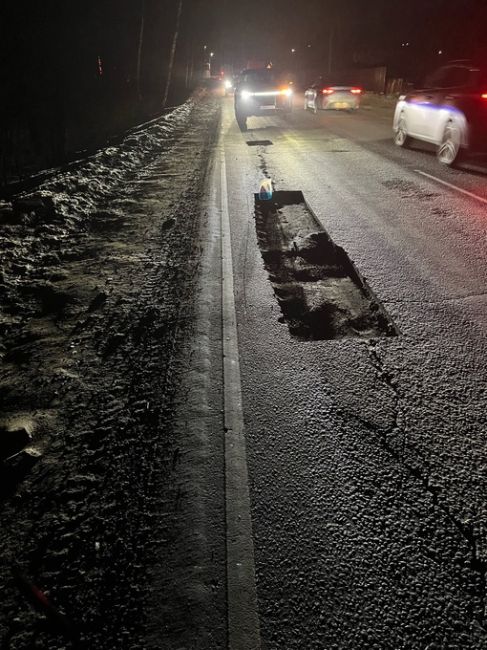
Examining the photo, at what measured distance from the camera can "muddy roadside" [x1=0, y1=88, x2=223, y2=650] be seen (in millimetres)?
A: 1982

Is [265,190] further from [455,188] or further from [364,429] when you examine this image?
[364,429]

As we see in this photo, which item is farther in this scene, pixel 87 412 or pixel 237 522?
pixel 87 412

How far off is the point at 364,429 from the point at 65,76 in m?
14.6

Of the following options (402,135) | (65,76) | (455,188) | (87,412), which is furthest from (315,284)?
(65,76)

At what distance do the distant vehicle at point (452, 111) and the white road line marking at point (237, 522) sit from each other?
798 centimetres

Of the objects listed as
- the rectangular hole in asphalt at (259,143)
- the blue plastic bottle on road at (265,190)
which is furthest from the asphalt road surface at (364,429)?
the rectangular hole in asphalt at (259,143)

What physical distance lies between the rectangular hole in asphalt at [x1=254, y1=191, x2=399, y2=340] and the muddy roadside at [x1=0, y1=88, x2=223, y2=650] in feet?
3.37

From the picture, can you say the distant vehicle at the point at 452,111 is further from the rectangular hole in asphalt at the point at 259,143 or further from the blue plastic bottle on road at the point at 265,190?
Answer: the rectangular hole in asphalt at the point at 259,143

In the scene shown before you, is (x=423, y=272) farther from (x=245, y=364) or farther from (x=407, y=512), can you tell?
(x=407, y=512)

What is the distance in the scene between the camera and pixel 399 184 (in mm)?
8453

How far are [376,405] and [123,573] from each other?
6.26ft

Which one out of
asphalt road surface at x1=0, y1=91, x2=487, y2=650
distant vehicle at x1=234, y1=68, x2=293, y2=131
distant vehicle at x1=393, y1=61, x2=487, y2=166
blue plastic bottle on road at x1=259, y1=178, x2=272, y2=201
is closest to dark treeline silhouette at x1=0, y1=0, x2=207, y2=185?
distant vehicle at x1=234, y1=68, x2=293, y2=131

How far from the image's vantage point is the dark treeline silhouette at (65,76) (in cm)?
1181

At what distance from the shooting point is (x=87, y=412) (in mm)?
3076
